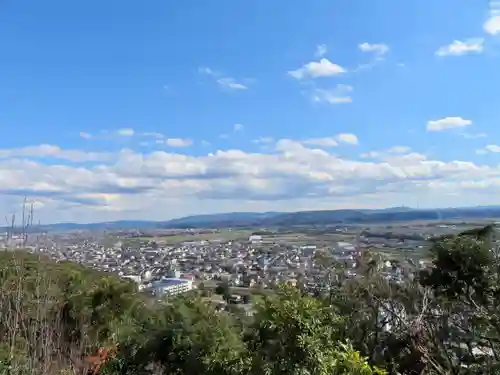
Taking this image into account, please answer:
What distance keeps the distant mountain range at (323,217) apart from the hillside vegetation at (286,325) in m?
16.3

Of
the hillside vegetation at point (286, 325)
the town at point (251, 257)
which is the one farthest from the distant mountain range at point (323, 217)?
the hillside vegetation at point (286, 325)

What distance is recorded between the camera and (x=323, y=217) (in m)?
59.5

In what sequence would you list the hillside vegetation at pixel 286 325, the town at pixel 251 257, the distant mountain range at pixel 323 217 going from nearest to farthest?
the hillside vegetation at pixel 286 325
the town at pixel 251 257
the distant mountain range at pixel 323 217

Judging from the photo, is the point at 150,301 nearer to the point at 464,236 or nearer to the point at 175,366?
the point at 175,366

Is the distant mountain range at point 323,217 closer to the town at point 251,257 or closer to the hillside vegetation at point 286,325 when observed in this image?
the town at point 251,257

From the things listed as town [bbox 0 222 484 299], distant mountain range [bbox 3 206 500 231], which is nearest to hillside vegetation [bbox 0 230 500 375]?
town [bbox 0 222 484 299]

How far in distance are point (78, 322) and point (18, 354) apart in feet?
22.4

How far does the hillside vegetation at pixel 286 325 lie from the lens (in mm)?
3934

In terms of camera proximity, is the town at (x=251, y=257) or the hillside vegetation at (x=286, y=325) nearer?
the hillside vegetation at (x=286, y=325)

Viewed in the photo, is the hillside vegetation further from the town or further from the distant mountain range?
the distant mountain range

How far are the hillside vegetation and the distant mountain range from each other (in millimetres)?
16296

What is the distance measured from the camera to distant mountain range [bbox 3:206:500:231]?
3488cm

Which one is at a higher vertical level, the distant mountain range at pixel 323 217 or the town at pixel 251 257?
the distant mountain range at pixel 323 217

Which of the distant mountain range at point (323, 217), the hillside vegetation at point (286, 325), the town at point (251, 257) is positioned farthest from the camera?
the distant mountain range at point (323, 217)
